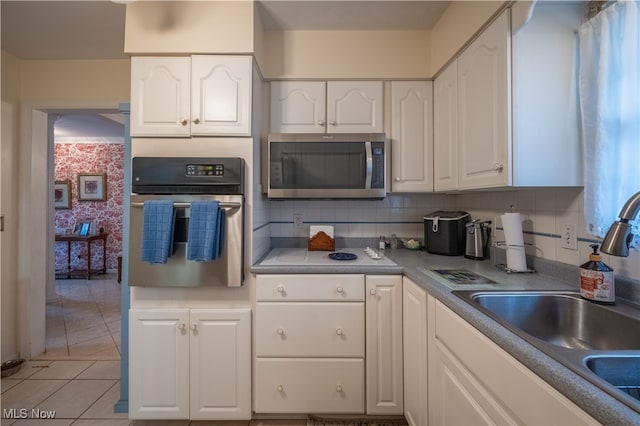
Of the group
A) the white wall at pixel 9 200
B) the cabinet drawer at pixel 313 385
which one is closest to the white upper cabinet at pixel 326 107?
the cabinet drawer at pixel 313 385


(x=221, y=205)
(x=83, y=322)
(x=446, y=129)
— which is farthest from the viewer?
(x=83, y=322)

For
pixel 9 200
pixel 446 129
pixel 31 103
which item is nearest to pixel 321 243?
pixel 446 129

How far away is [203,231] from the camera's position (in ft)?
4.63

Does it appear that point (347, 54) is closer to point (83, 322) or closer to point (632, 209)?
point (632, 209)

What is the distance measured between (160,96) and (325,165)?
1.00m

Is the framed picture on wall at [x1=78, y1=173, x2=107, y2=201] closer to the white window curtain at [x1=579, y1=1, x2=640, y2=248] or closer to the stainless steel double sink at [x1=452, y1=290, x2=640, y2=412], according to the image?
the stainless steel double sink at [x1=452, y1=290, x2=640, y2=412]

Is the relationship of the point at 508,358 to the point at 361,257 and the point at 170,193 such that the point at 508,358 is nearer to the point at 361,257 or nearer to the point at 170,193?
the point at 361,257

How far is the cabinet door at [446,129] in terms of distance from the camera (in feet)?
5.29

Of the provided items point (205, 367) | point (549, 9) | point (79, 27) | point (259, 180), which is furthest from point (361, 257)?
point (79, 27)

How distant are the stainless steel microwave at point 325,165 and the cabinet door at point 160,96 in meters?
0.53

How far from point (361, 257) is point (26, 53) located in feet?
9.51

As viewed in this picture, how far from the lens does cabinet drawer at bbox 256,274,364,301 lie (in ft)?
4.99

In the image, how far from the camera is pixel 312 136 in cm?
180

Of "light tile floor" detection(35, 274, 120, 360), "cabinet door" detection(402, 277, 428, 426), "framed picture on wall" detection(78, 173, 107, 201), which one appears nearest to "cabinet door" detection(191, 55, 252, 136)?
"cabinet door" detection(402, 277, 428, 426)
